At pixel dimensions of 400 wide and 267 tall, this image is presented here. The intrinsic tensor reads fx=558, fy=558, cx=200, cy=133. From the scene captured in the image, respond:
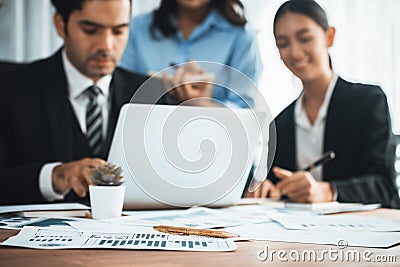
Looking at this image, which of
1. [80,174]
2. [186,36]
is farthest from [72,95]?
[186,36]

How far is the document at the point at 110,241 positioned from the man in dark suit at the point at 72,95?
3.15ft

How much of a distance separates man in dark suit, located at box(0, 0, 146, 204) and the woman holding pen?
0.59 metres

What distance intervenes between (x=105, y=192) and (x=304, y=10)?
2.80 ft

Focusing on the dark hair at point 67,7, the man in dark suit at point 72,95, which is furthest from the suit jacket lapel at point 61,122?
the dark hair at point 67,7

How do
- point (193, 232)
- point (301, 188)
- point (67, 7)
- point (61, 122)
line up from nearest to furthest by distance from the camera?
point (193, 232) < point (301, 188) < point (61, 122) < point (67, 7)

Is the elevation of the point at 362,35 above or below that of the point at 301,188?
above

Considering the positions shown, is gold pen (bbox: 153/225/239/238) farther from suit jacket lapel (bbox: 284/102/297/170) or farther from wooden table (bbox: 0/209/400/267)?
suit jacket lapel (bbox: 284/102/297/170)

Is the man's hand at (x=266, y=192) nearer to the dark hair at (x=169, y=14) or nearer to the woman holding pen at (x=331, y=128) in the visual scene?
the woman holding pen at (x=331, y=128)

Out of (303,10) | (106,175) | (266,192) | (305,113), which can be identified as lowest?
(266,192)

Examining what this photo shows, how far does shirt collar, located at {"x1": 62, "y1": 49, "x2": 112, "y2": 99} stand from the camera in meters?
1.91

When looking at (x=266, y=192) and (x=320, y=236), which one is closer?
(x=320, y=236)

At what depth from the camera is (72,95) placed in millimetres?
1910

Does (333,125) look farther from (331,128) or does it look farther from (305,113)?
(305,113)

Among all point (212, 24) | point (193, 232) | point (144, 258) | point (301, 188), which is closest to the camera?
point (144, 258)
